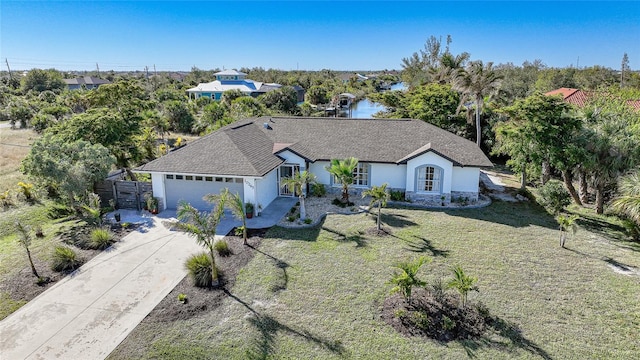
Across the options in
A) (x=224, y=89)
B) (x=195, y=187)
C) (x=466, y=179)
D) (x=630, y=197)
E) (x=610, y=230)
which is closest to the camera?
(x=630, y=197)

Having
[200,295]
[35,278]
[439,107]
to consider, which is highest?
[439,107]

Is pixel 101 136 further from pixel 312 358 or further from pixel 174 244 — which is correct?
pixel 312 358

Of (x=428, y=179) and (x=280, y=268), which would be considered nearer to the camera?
(x=280, y=268)

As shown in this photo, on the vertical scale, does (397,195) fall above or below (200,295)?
above

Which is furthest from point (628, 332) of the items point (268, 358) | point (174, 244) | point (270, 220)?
point (174, 244)

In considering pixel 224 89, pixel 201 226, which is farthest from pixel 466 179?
pixel 224 89

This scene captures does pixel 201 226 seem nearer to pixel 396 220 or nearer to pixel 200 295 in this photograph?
pixel 200 295
